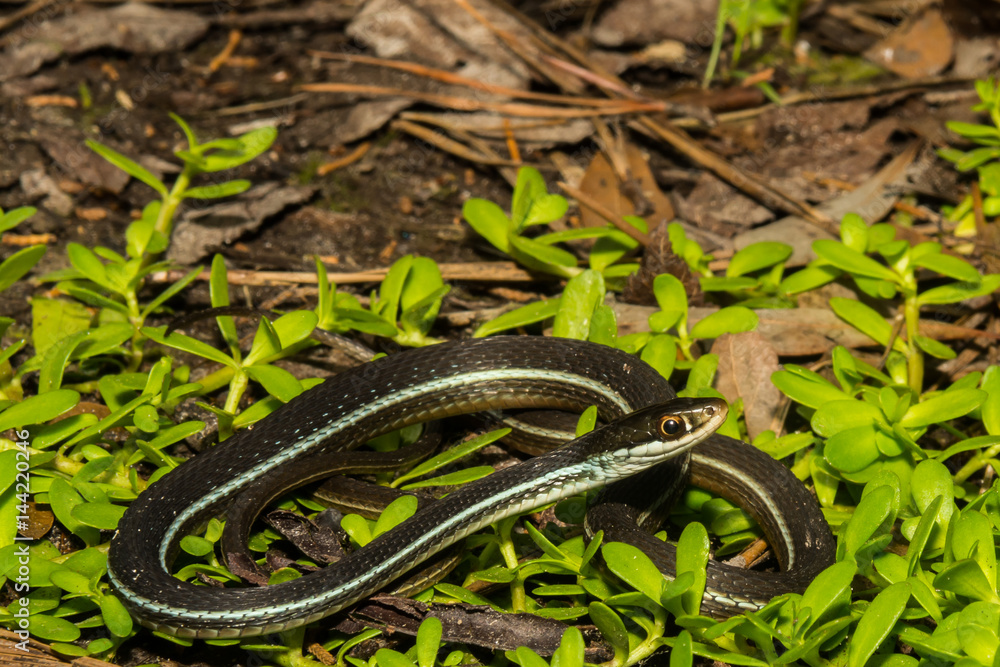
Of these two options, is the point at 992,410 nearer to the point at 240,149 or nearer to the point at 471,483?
the point at 471,483

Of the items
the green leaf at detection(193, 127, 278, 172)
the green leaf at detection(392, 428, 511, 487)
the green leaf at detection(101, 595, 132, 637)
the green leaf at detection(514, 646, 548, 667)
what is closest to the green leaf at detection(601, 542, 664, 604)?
the green leaf at detection(514, 646, 548, 667)

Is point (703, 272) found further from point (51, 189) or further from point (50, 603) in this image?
point (51, 189)

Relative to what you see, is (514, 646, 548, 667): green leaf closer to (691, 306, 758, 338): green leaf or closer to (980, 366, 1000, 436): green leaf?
(691, 306, 758, 338): green leaf

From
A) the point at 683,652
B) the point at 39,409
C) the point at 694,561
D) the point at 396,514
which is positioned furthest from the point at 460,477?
the point at 39,409

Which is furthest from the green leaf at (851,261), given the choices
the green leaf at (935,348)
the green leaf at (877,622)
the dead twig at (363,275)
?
the green leaf at (877,622)

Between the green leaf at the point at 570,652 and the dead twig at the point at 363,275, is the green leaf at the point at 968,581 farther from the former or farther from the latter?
the dead twig at the point at 363,275

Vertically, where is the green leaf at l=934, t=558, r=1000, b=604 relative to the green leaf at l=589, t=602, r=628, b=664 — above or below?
above
